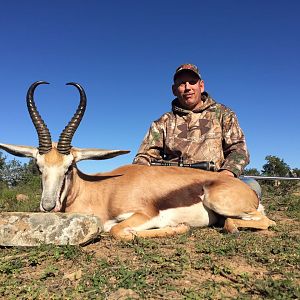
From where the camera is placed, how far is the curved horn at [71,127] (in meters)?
5.14

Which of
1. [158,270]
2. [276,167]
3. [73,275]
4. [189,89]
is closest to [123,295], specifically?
[158,270]

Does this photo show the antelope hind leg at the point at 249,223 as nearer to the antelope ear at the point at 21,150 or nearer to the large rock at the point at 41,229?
the large rock at the point at 41,229

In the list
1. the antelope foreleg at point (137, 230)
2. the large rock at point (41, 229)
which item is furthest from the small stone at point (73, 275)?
the antelope foreleg at point (137, 230)

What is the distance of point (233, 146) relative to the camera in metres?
6.95

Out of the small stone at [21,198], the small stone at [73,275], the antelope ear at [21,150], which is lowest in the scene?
the small stone at [73,275]

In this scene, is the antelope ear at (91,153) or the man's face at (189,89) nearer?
the antelope ear at (91,153)

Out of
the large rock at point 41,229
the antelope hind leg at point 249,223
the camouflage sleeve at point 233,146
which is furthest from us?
the camouflage sleeve at point 233,146

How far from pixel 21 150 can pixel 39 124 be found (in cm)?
47

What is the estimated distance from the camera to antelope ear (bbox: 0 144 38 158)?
5266mm

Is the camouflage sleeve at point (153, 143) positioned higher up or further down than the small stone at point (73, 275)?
higher up

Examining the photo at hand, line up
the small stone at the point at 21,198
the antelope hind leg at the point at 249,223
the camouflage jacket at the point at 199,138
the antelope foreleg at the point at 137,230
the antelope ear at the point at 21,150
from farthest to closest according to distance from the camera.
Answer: the small stone at the point at 21,198 < the camouflage jacket at the point at 199,138 < the antelope ear at the point at 21,150 < the antelope hind leg at the point at 249,223 < the antelope foreleg at the point at 137,230

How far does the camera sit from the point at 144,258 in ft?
11.4

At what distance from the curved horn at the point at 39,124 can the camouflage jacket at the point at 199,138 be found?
235 cm

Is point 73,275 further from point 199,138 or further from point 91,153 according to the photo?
point 199,138
